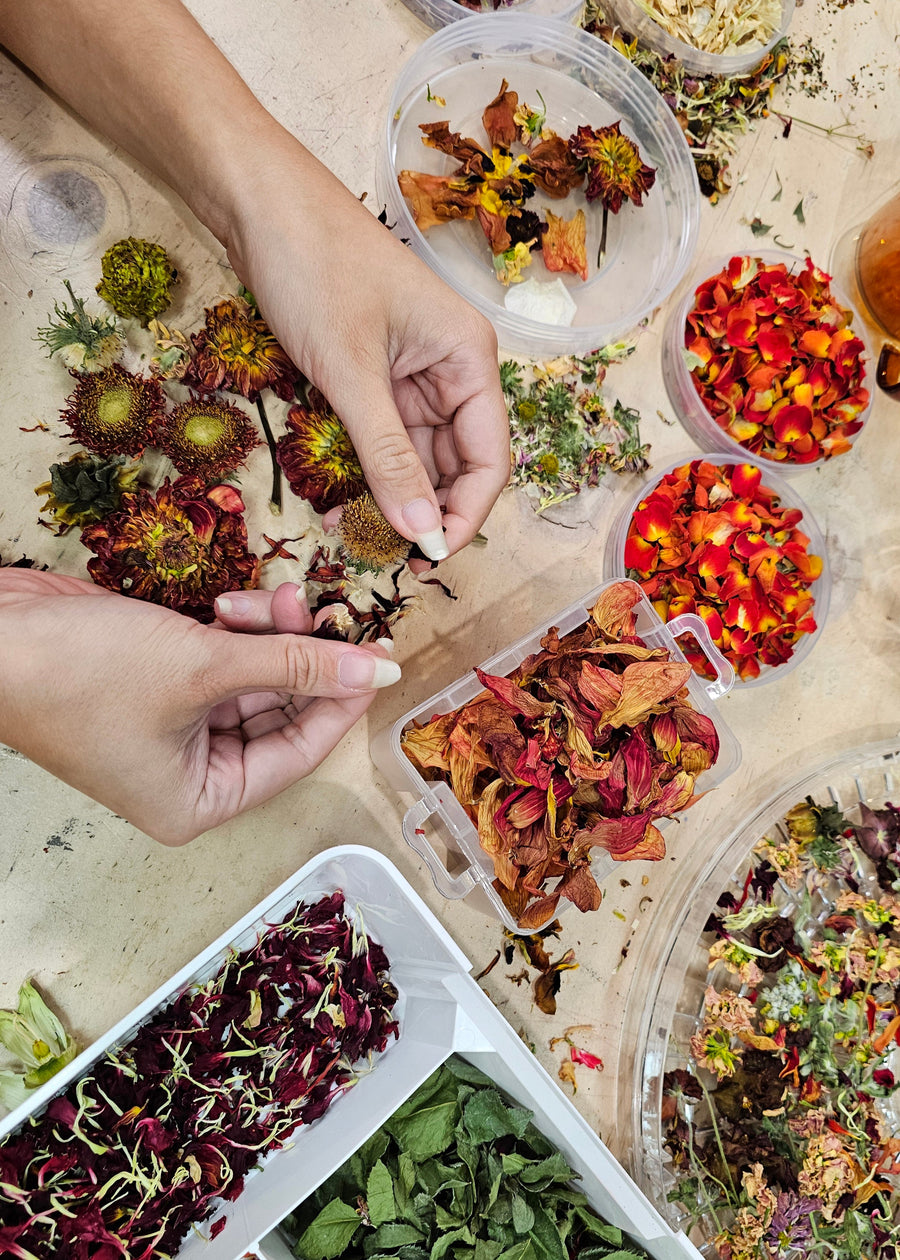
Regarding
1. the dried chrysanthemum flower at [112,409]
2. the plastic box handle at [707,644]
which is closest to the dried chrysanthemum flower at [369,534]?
the dried chrysanthemum flower at [112,409]

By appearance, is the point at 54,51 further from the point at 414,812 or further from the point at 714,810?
the point at 714,810

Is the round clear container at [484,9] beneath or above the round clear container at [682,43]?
above

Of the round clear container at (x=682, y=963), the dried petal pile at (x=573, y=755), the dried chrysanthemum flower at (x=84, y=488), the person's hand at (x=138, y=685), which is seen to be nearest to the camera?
the person's hand at (x=138, y=685)

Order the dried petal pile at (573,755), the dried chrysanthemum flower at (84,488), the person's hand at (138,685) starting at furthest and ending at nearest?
the dried chrysanthemum flower at (84,488)
the dried petal pile at (573,755)
the person's hand at (138,685)

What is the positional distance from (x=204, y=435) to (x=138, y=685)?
1.35 feet

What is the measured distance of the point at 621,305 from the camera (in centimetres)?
147

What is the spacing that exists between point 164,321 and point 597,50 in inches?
33.5

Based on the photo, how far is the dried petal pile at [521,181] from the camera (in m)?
1.34

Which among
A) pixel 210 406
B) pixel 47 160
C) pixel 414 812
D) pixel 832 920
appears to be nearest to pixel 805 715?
pixel 832 920

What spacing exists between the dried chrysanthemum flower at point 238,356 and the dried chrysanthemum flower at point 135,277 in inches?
3.1

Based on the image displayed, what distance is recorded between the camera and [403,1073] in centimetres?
117

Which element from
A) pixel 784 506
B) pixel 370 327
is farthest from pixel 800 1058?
pixel 370 327

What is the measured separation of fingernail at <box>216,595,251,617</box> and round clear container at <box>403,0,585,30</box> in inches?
39.8

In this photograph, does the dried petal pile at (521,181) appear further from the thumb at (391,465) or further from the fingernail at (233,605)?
the fingernail at (233,605)
